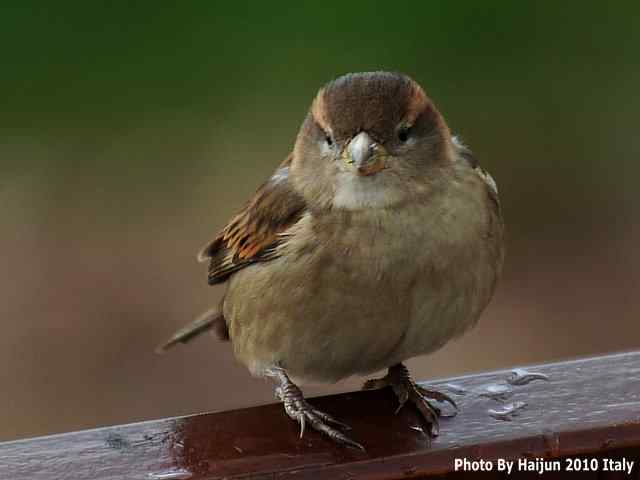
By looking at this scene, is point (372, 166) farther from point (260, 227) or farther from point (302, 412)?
point (302, 412)

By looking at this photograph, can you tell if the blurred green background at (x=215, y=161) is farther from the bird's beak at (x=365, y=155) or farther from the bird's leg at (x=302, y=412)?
the bird's beak at (x=365, y=155)

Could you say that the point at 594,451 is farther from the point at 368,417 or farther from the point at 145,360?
the point at 145,360

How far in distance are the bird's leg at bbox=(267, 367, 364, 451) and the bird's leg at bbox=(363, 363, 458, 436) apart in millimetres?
161

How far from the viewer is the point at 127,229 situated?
602cm

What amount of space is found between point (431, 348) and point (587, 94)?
3459 millimetres

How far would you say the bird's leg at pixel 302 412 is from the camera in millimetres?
2729

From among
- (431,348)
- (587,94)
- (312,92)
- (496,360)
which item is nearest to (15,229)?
(312,92)

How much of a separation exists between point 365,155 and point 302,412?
1.88 feet

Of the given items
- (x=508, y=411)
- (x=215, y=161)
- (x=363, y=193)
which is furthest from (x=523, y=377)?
(x=215, y=161)

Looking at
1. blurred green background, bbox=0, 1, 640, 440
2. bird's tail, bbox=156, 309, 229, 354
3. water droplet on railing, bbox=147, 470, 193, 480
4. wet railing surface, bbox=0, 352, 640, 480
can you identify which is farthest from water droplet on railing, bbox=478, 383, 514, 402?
blurred green background, bbox=0, 1, 640, 440

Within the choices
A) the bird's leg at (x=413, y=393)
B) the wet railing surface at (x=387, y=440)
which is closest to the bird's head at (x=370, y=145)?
the bird's leg at (x=413, y=393)

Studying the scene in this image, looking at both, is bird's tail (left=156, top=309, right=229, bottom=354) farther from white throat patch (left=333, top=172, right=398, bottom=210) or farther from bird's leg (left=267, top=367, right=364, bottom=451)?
white throat patch (left=333, top=172, right=398, bottom=210)

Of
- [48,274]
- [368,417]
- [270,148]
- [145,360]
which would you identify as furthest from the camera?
[270,148]

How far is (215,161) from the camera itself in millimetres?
6273
